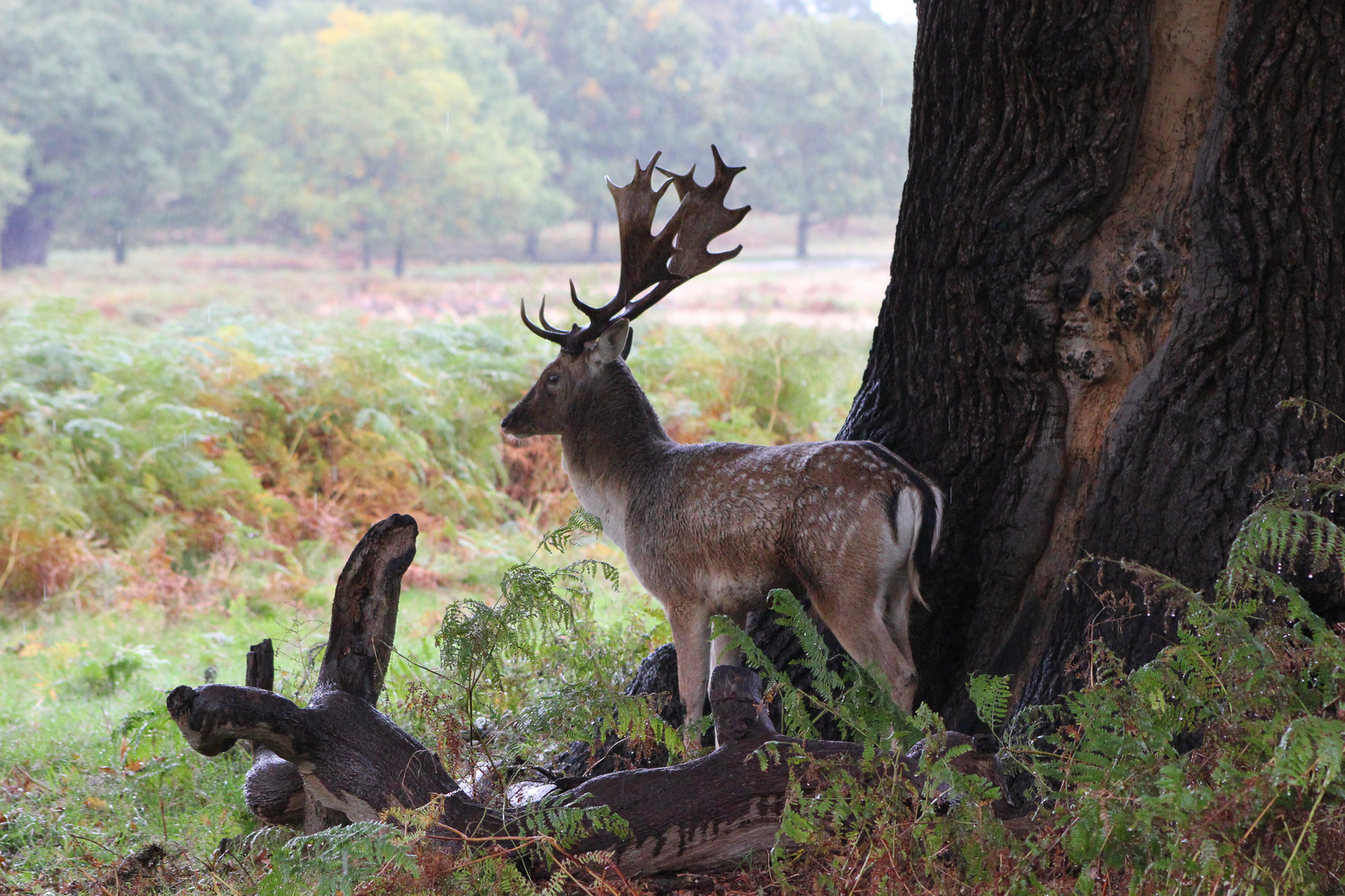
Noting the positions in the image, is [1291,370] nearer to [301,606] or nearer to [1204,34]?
[1204,34]

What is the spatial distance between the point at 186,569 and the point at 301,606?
4.22 feet

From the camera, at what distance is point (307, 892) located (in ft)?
11.3

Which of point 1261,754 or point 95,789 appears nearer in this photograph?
point 1261,754

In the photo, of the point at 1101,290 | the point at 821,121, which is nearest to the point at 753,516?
the point at 1101,290

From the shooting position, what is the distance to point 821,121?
41.0m

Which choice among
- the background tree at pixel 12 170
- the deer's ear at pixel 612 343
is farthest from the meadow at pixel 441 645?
the background tree at pixel 12 170

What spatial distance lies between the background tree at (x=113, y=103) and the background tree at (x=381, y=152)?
163cm

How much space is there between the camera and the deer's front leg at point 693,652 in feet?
14.5

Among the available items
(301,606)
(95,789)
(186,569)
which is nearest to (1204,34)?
(95,789)

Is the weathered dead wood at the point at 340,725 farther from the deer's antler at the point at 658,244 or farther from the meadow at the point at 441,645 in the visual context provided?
the deer's antler at the point at 658,244

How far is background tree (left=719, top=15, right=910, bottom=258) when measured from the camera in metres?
40.2

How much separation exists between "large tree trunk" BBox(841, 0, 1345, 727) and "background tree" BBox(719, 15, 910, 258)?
36.4 metres

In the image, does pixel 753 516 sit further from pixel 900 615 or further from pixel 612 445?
pixel 612 445

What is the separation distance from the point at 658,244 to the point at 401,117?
35.7 meters
